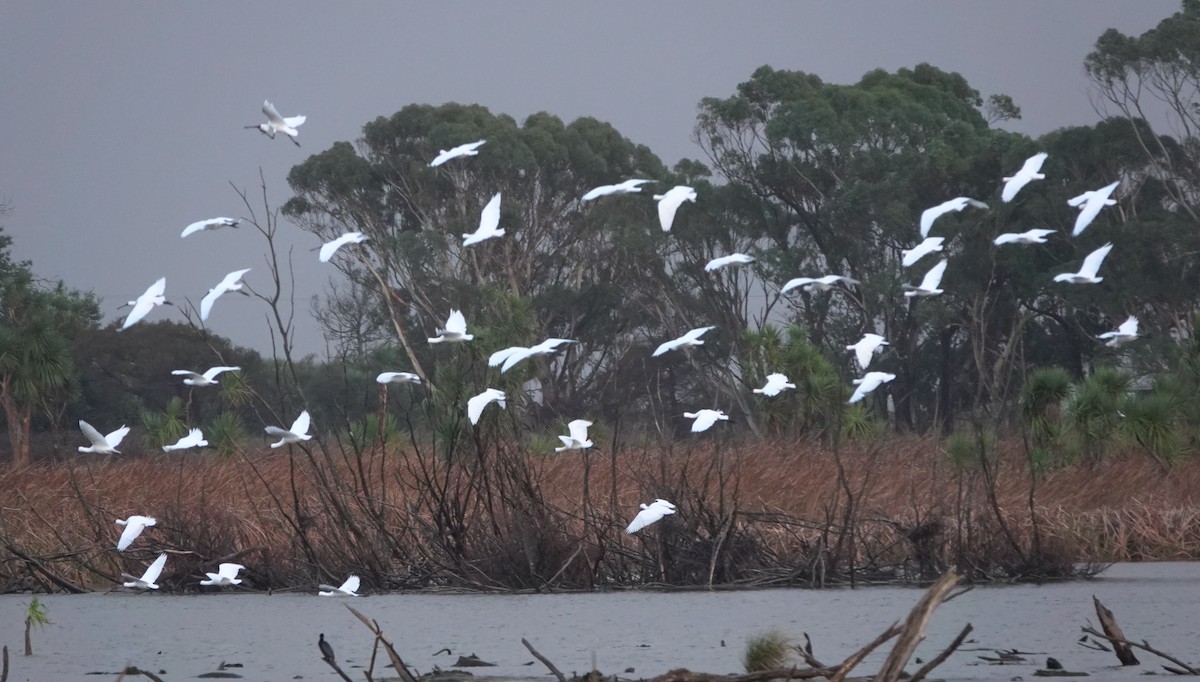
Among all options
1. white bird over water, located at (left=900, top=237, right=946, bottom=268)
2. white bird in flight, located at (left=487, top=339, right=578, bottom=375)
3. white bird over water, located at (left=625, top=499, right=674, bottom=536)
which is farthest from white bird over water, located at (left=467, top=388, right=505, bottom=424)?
white bird over water, located at (left=900, top=237, right=946, bottom=268)

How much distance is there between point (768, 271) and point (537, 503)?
23791mm

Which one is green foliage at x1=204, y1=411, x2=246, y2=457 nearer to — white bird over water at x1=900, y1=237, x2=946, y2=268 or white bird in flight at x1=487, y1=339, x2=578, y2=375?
white bird in flight at x1=487, y1=339, x2=578, y2=375

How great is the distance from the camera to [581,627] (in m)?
7.59

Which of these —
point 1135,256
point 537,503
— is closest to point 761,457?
point 537,503

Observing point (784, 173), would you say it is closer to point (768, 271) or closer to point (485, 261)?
point (768, 271)

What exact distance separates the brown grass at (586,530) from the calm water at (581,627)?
0.29 metres

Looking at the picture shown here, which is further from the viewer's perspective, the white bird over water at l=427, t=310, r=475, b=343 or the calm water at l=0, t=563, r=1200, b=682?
the white bird over water at l=427, t=310, r=475, b=343

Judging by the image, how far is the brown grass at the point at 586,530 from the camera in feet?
30.8

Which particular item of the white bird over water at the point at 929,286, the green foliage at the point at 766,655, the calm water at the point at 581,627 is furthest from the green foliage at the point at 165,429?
the green foliage at the point at 766,655

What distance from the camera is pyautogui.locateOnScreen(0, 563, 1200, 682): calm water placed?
628 cm

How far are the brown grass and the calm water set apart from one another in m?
0.29

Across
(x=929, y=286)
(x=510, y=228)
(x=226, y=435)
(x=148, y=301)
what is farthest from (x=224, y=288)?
(x=510, y=228)

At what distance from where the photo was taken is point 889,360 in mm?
31859

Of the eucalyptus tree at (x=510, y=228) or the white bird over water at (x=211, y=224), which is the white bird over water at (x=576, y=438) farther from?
the eucalyptus tree at (x=510, y=228)
